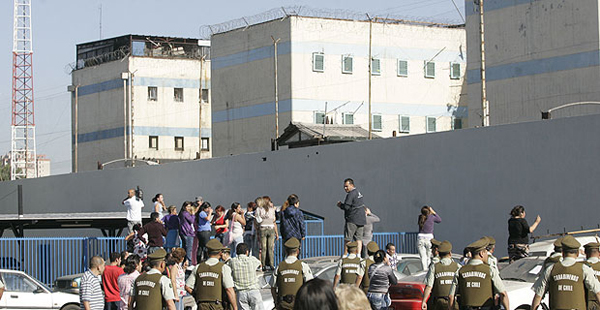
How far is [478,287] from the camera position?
1240 centimetres

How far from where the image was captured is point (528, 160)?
85.7ft

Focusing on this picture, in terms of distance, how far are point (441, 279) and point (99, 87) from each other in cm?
5715

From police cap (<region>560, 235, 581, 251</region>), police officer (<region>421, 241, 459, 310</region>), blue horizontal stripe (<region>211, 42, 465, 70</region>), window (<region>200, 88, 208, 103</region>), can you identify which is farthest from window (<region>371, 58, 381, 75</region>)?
police cap (<region>560, 235, 581, 251</region>)

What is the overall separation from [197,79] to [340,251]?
4260 cm

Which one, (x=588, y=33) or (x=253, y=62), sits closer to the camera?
(x=588, y=33)

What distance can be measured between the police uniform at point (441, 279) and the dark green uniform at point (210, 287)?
2.98m

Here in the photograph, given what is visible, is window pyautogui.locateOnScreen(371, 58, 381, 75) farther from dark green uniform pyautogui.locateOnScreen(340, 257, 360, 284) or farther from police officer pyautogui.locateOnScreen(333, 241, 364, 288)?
dark green uniform pyautogui.locateOnScreen(340, 257, 360, 284)

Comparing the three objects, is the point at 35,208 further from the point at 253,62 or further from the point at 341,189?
the point at 341,189

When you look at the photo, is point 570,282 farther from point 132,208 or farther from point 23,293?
point 132,208

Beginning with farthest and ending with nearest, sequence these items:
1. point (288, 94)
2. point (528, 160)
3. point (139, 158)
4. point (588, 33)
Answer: point (139, 158), point (288, 94), point (588, 33), point (528, 160)

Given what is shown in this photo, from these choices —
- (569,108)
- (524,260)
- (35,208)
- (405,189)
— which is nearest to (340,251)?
(405,189)

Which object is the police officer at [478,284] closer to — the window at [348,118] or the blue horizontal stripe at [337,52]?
the blue horizontal stripe at [337,52]

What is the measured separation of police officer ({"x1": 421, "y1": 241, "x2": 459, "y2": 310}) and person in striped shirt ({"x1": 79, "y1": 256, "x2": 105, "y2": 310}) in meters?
4.98

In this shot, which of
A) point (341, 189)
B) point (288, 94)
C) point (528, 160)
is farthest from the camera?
point (288, 94)
